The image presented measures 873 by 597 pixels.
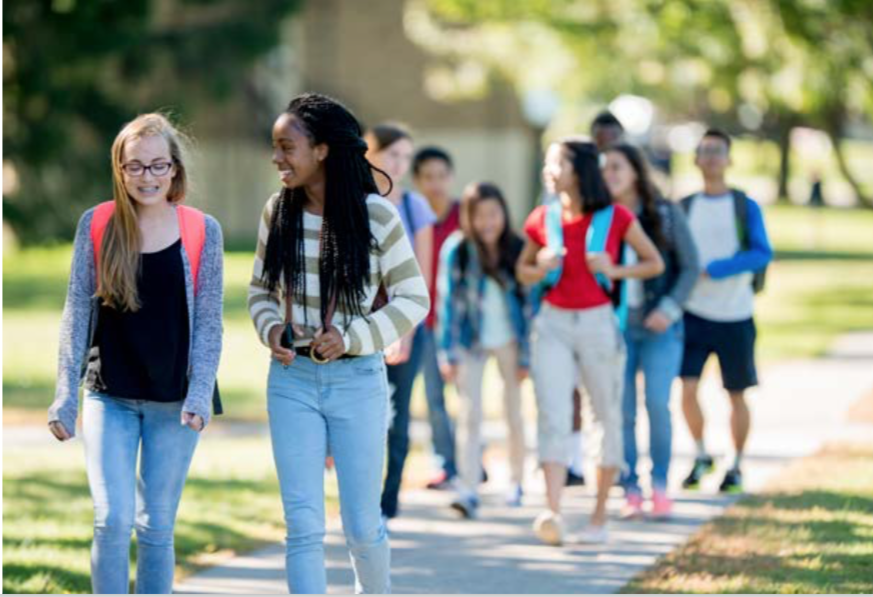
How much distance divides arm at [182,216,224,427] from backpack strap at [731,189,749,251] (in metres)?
4.45

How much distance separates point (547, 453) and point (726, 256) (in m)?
2.00

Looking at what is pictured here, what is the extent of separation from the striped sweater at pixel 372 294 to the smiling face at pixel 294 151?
0.16 meters

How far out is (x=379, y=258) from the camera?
5.91m

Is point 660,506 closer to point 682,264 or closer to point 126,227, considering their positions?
point 682,264

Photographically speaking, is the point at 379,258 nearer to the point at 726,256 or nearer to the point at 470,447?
the point at 470,447

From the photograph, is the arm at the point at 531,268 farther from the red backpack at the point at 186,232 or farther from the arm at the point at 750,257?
the red backpack at the point at 186,232

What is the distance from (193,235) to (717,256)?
14.9 ft

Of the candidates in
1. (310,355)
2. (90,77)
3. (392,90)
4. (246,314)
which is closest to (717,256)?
(310,355)

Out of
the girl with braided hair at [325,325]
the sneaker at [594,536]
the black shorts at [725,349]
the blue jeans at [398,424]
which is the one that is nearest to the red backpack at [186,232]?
the girl with braided hair at [325,325]

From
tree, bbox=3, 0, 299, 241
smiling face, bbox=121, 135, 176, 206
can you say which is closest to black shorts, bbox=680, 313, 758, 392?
smiling face, bbox=121, 135, 176, 206

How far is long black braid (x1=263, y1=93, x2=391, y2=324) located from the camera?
18.9 feet

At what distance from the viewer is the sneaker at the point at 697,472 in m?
10.1

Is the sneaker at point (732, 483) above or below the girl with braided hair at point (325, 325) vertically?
below

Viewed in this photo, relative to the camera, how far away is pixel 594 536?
837 cm
